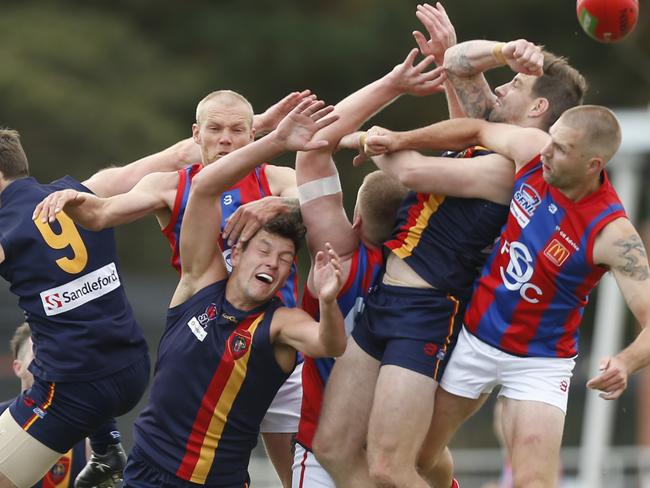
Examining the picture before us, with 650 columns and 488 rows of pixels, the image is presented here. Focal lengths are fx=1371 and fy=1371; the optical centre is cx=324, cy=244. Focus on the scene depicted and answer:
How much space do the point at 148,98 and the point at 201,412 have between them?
663 inches

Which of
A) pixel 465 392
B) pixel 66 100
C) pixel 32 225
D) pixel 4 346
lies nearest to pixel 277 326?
pixel 465 392

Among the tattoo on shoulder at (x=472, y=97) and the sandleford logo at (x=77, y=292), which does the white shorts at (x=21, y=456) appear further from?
the tattoo on shoulder at (x=472, y=97)

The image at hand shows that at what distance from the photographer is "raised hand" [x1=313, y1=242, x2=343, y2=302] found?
588cm

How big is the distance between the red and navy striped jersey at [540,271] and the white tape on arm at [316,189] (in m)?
0.86

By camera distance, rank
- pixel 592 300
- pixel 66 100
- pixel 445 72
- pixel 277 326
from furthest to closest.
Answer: pixel 592 300 → pixel 66 100 → pixel 445 72 → pixel 277 326

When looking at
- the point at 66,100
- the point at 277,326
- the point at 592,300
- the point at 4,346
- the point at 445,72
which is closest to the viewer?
the point at 277,326

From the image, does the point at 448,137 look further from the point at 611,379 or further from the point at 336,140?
the point at 611,379

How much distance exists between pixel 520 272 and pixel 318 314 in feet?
3.55

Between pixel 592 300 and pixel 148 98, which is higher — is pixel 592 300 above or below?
below

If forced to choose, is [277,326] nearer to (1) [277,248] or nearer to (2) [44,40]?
(1) [277,248]

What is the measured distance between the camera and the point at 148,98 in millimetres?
22734

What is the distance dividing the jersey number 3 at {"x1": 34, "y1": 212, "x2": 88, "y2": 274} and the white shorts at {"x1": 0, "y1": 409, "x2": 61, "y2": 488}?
2.81 ft

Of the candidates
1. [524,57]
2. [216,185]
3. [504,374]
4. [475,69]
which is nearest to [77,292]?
[216,185]

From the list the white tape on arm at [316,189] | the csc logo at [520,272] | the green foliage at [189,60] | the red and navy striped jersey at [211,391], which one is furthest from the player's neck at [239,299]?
the green foliage at [189,60]
